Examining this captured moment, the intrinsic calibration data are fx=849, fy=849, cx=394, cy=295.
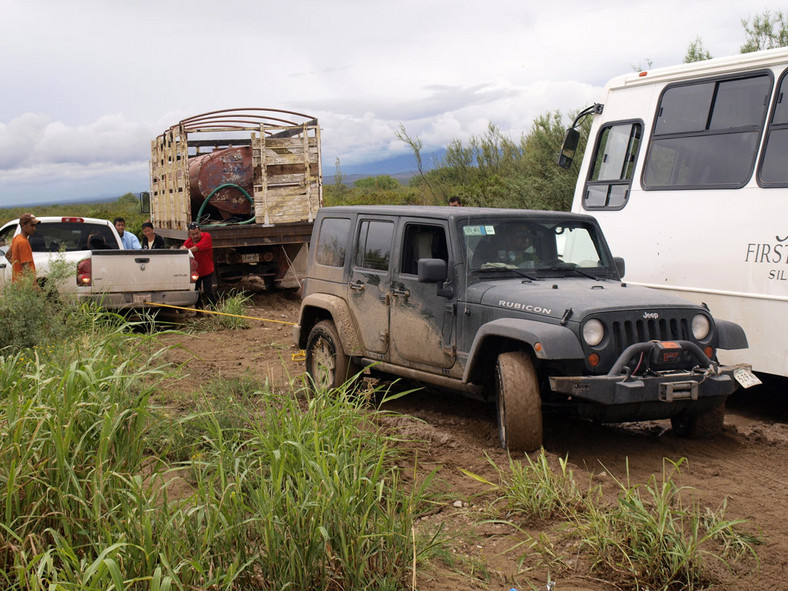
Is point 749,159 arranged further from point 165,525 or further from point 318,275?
point 165,525

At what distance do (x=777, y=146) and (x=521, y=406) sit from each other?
3.63 meters

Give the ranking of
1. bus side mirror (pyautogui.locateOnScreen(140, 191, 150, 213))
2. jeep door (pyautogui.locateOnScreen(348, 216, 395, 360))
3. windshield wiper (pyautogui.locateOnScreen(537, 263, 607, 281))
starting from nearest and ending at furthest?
windshield wiper (pyautogui.locateOnScreen(537, 263, 607, 281)) → jeep door (pyautogui.locateOnScreen(348, 216, 395, 360)) → bus side mirror (pyautogui.locateOnScreen(140, 191, 150, 213))

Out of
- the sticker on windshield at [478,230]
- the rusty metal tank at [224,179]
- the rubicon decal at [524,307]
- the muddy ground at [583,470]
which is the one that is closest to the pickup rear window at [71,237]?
Result: the rusty metal tank at [224,179]

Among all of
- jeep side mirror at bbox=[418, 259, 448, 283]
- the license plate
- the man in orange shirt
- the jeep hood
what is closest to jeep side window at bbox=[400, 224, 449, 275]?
jeep side mirror at bbox=[418, 259, 448, 283]

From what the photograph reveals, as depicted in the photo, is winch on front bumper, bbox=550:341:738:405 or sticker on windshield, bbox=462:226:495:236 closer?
winch on front bumper, bbox=550:341:738:405

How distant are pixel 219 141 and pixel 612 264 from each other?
36.0 feet

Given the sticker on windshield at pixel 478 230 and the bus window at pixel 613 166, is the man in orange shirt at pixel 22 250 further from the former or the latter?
the bus window at pixel 613 166

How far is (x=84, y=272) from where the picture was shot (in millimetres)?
11406

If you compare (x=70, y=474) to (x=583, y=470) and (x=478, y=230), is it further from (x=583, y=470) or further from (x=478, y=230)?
(x=478, y=230)

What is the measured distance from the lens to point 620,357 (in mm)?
5438

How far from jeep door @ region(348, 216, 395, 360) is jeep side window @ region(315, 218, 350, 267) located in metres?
0.22

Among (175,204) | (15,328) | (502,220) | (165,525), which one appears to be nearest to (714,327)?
(502,220)

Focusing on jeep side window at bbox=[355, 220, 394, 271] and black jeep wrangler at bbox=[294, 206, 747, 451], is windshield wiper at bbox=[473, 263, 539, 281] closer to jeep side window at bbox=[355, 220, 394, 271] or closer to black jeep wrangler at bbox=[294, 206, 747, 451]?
black jeep wrangler at bbox=[294, 206, 747, 451]

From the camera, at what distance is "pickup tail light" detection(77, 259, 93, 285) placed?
11.4 metres
